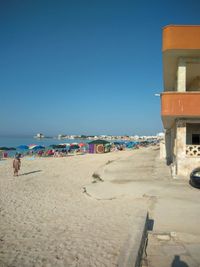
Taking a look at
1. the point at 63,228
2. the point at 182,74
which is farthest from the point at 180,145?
the point at 63,228

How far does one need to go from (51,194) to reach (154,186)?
507 centimetres

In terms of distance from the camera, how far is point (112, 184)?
13195mm

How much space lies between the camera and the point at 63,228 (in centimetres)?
754

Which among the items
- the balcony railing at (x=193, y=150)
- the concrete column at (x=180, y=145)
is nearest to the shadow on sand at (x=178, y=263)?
the concrete column at (x=180, y=145)

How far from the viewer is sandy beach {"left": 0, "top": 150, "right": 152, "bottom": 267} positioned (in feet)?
18.5

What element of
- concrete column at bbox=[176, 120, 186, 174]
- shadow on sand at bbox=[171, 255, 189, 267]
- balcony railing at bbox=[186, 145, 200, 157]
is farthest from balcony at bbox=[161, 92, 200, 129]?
shadow on sand at bbox=[171, 255, 189, 267]

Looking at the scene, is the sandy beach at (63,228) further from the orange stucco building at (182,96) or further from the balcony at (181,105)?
the balcony at (181,105)

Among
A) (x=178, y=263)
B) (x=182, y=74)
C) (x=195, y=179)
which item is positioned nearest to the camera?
(x=178, y=263)

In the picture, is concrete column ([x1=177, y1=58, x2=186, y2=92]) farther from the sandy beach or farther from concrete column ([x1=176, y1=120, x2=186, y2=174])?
the sandy beach

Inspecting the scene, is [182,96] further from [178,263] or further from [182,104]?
[178,263]

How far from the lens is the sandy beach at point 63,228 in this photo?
5.63m

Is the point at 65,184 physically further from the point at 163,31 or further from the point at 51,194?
the point at 163,31

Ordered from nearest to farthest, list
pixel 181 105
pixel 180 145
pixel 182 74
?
pixel 181 105 → pixel 180 145 → pixel 182 74

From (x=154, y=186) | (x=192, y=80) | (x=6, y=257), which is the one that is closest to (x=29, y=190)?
(x=154, y=186)
